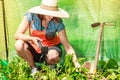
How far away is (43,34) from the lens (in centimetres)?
532

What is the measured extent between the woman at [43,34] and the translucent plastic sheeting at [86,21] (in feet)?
1.61

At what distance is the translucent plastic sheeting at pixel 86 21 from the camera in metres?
5.67

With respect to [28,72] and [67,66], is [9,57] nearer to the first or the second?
[28,72]

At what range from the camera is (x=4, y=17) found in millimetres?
5891

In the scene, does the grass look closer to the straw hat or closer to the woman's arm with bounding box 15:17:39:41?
the woman's arm with bounding box 15:17:39:41

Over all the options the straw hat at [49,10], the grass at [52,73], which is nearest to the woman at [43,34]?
the straw hat at [49,10]

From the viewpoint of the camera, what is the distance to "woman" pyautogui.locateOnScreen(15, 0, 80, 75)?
5113 millimetres

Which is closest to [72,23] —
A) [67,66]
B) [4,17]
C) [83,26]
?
[83,26]

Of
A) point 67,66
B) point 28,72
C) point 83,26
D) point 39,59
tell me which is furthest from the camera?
point 83,26

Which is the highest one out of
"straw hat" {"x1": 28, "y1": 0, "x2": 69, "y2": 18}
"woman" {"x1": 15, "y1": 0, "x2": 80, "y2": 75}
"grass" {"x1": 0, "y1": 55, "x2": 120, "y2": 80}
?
"straw hat" {"x1": 28, "y1": 0, "x2": 69, "y2": 18}

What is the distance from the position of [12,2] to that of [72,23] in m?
0.85

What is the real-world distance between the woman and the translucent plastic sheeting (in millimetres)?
490

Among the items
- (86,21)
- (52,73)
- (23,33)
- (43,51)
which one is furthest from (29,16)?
(52,73)

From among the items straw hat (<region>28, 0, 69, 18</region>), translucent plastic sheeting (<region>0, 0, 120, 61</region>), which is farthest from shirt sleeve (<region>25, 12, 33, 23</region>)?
translucent plastic sheeting (<region>0, 0, 120, 61</region>)
